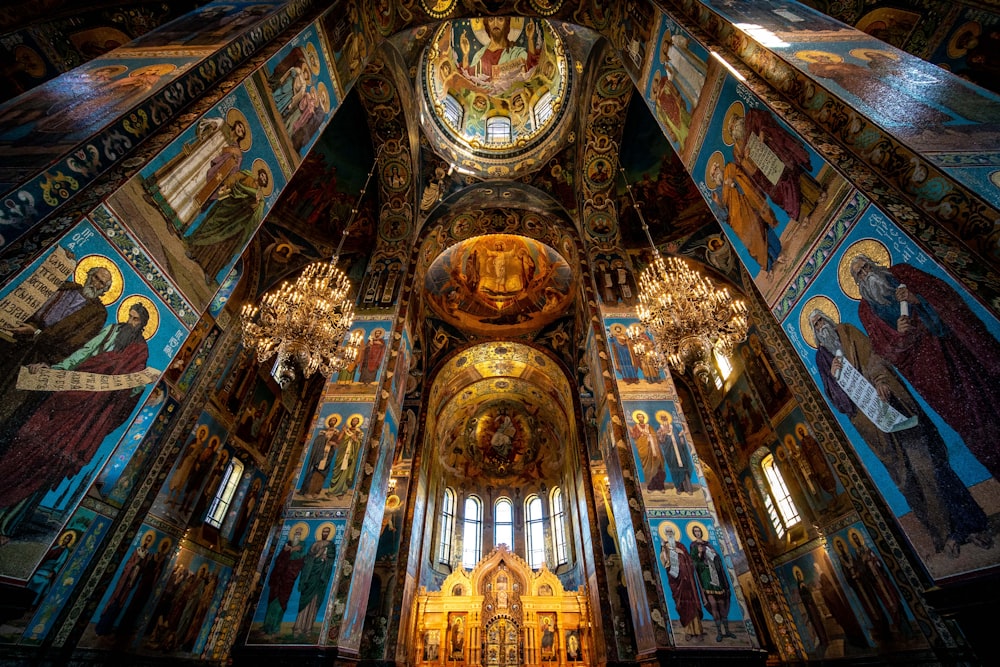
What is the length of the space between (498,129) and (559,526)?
16.0 m

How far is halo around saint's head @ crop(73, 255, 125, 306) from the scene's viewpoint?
341cm

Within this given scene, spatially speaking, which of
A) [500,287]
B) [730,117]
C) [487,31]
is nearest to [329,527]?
[730,117]

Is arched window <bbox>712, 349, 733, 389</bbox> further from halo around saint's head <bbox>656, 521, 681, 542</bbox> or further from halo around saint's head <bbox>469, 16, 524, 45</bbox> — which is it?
halo around saint's head <bbox>469, 16, 524, 45</bbox>

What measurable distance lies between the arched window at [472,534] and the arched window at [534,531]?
2.10 meters

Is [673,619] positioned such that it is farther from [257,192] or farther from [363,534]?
[257,192]

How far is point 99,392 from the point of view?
3.46m

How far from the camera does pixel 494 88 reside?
14211 mm

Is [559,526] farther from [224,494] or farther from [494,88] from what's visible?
[494,88]

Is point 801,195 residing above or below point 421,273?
below

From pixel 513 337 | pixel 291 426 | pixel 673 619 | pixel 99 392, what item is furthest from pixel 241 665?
pixel 513 337

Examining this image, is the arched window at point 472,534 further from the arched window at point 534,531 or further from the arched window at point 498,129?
the arched window at point 498,129

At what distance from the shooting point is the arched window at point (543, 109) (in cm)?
1312

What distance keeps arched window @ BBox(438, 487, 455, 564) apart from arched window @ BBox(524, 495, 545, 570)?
3417mm

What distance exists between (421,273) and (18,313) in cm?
958
